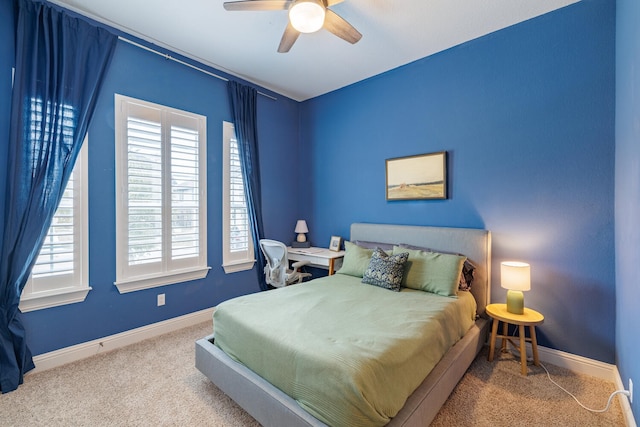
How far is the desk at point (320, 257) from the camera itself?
11.5 feet

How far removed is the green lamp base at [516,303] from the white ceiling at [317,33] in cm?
242

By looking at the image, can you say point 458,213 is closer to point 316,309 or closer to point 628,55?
point 628,55

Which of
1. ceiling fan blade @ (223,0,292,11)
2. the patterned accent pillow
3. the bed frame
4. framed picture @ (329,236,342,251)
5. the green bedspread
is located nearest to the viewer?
the green bedspread

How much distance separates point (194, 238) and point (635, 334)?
361 cm

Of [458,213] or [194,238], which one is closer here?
[458,213]

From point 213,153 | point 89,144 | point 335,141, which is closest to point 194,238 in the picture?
point 213,153

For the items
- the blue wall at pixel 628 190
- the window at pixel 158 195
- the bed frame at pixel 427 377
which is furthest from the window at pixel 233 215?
the blue wall at pixel 628 190

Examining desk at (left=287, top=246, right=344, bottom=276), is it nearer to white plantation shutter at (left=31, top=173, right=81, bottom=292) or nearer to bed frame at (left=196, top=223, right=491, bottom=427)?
bed frame at (left=196, top=223, right=491, bottom=427)

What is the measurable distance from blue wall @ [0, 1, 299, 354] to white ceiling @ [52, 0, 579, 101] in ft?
1.02

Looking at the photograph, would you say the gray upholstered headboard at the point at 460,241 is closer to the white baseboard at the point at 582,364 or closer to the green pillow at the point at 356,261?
the green pillow at the point at 356,261

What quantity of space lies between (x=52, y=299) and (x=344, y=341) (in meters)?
2.46

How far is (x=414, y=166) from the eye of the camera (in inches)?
128

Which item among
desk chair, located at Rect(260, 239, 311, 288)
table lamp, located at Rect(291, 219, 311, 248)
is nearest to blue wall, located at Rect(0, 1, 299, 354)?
desk chair, located at Rect(260, 239, 311, 288)

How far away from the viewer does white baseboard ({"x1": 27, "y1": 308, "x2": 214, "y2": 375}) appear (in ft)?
7.63
